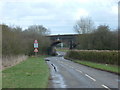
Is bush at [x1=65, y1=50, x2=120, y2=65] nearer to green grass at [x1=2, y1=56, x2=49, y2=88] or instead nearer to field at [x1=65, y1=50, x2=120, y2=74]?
field at [x1=65, y1=50, x2=120, y2=74]

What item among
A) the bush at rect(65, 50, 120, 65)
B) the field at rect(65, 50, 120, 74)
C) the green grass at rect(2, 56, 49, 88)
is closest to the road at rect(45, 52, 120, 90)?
the green grass at rect(2, 56, 49, 88)

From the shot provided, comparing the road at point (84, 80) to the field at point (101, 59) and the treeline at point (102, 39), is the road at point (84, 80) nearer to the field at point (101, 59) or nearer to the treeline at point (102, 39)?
the field at point (101, 59)

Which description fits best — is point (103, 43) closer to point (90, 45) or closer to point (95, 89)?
point (90, 45)

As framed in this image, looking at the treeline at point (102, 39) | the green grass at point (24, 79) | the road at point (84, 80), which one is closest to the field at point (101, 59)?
the road at point (84, 80)

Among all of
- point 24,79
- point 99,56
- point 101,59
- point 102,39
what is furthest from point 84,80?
point 102,39

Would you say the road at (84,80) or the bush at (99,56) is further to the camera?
the bush at (99,56)

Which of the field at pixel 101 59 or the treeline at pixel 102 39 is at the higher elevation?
the treeline at pixel 102 39

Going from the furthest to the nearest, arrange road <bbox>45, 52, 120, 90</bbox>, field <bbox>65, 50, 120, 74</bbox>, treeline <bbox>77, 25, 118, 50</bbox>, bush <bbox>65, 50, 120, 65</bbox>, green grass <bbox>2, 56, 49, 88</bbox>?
treeline <bbox>77, 25, 118, 50</bbox>
bush <bbox>65, 50, 120, 65</bbox>
field <bbox>65, 50, 120, 74</bbox>
road <bbox>45, 52, 120, 90</bbox>
green grass <bbox>2, 56, 49, 88</bbox>

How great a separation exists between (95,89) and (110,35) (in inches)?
1899

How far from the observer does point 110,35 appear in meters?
60.0

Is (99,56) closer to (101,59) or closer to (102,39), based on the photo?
(101,59)

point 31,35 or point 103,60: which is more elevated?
point 31,35

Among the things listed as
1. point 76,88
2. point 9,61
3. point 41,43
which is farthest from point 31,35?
point 76,88

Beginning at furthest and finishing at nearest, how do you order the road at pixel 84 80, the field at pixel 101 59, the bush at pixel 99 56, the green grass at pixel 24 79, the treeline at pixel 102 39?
1. the treeline at pixel 102 39
2. the bush at pixel 99 56
3. the field at pixel 101 59
4. the road at pixel 84 80
5. the green grass at pixel 24 79
